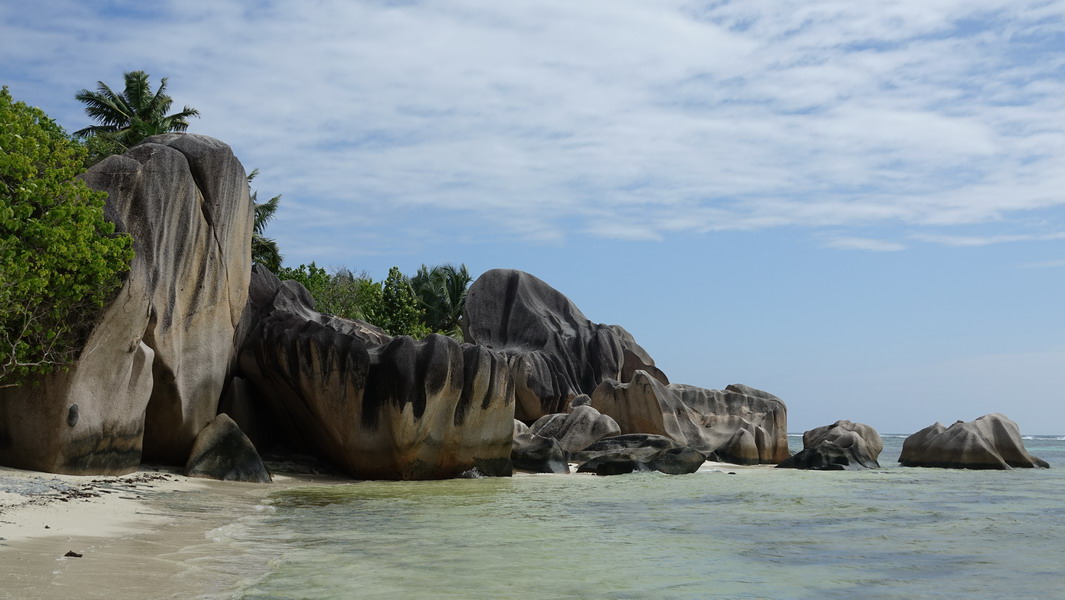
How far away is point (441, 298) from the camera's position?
172 feet

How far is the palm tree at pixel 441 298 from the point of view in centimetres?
5247

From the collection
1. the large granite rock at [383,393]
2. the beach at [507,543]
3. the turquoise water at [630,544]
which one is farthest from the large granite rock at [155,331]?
the turquoise water at [630,544]

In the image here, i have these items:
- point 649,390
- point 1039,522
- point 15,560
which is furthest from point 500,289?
point 15,560

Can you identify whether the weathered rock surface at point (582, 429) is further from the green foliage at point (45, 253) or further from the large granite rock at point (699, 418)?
the green foliage at point (45, 253)

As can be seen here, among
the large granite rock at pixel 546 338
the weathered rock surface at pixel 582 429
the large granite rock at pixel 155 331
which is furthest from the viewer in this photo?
the large granite rock at pixel 546 338

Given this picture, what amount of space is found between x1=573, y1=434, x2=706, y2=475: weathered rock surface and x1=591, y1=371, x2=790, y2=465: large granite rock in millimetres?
4264

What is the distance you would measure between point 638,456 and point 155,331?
12.5 meters

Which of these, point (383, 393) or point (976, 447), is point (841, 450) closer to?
point (976, 447)

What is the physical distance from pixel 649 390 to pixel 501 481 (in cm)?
1067

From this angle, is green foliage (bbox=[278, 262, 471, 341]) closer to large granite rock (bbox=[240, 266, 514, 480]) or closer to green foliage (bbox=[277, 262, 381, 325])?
green foliage (bbox=[277, 262, 381, 325])

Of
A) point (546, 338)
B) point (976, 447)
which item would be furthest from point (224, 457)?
point (546, 338)

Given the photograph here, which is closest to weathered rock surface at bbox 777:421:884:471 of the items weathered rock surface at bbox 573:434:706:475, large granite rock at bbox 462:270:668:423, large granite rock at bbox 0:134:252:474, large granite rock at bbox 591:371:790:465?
large granite rock at bbox 591:371:790:465

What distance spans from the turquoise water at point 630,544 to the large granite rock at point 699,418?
10.9 m

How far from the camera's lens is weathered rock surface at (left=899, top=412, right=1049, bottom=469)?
91.0ft
